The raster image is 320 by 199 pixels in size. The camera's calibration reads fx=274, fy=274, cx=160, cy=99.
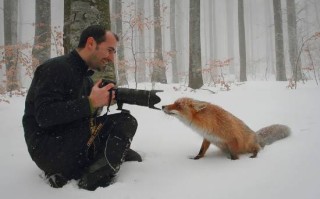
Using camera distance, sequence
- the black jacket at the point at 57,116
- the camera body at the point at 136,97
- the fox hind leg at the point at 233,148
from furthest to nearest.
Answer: the fox hind leg at the point at 233,148 → the camera body at the point at 136,97 → the black jacket at the point at 57,116

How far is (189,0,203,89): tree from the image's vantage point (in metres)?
10.8

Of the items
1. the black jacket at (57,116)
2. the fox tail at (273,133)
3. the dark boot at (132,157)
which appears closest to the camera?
the black jacket at (57,116)

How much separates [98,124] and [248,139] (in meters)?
2.07

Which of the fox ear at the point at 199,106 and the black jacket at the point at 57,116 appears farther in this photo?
the fox ear at the point at 199,106

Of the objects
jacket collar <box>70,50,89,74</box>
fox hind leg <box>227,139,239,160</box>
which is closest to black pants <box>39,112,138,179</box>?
jacket collar <box>70,50,89,74</box>

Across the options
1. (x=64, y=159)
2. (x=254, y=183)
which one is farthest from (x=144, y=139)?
(x=254, y=183)

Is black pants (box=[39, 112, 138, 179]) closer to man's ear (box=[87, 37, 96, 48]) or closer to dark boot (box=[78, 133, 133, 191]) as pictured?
dark boot (box=[78, 133, 133, 191])

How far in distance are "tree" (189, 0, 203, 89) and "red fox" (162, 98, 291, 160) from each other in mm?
6934

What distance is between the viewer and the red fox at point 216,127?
12.0 ft

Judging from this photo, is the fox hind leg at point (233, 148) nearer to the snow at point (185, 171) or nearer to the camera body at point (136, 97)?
the snow at point (185, 171)

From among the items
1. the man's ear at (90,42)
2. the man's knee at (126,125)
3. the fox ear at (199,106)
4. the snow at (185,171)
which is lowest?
the snow at (185,171)

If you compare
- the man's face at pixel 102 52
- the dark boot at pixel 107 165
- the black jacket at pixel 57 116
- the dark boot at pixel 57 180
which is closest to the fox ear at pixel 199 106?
the dark boot at pixel 107 165

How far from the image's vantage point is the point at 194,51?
11.2m

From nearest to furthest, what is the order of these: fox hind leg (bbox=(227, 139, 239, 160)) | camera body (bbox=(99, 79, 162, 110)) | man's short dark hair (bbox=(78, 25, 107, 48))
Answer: camera body (bbox=(99, 79, 162, 110)) → man's short dark hair (bbox=(78, 25, 107, 48)) → fox hind leg (bbox=(227, 139, 239, 160))
